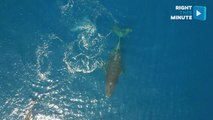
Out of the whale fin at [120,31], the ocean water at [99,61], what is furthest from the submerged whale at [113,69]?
the ocean water at [99,61]

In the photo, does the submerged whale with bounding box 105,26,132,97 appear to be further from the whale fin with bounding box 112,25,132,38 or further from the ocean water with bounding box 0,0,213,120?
the ocean water with bounding box 0,0,213,120

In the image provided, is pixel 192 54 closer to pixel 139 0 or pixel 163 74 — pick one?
pixel 163 74

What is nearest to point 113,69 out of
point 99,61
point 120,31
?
point 99,61

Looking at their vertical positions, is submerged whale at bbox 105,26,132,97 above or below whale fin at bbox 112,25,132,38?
below

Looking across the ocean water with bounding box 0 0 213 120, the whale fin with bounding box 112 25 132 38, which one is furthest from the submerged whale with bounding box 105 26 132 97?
the ocean water with bounding box 0 0 213 120

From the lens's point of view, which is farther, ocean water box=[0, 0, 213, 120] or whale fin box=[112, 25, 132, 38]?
whale fin box=[112, 25, 132, 38]

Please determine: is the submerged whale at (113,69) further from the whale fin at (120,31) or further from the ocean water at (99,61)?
the ocean water at (99,61)

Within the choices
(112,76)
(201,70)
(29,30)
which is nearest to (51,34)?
(29,30)
